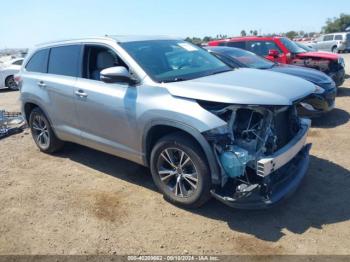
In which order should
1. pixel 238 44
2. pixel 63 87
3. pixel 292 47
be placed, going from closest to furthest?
1. pixel 63 87
2. pixel 292 47
3. pixel 238 44

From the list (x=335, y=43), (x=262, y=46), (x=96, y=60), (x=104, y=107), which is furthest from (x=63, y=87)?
(x=335, y=43)

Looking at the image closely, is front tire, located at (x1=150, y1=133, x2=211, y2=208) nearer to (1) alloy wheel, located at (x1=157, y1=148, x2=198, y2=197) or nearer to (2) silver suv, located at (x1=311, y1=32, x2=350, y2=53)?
(1) alloy wheel, located at (x1=157, y1=148, x2=198, y2=197)

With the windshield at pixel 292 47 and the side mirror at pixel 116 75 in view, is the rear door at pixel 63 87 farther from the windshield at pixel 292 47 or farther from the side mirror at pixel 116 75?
the windshield at pixel 292 47

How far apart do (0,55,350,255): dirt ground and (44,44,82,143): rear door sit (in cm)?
66

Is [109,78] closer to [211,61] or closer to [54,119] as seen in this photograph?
[211,61]

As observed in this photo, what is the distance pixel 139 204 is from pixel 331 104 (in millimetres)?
4511

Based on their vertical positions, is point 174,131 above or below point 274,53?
below

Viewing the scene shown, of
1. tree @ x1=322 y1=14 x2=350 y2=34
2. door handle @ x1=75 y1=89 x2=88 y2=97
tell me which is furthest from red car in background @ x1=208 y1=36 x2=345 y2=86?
tree @ x1=322 y1=14 x2=350 y2=34

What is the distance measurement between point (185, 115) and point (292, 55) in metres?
7.63

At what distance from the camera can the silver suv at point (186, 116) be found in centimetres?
354

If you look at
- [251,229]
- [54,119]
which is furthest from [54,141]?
[251,229]

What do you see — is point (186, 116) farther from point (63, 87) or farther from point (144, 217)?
point (63, 87)

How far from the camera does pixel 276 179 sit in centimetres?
383

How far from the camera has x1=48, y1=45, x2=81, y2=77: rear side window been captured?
5.07 metres
